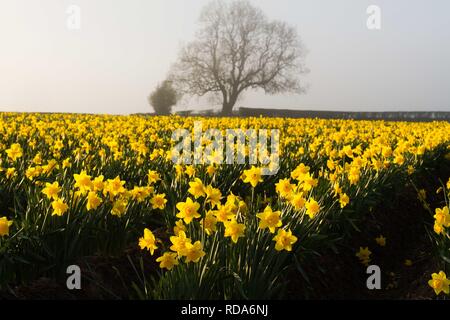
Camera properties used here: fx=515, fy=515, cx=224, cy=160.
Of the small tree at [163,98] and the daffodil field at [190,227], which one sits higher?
the small tree at [163,98]

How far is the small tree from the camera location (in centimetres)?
5472

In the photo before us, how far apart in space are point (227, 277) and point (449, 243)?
7.69 feet

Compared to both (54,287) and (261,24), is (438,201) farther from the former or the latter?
(261,24)

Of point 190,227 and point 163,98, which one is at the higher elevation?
point 163,98

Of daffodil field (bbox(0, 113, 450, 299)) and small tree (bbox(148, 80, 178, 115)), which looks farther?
small tree (bbox(148, 80, 178, 115))

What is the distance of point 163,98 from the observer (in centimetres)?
5494

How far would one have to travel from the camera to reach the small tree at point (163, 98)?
180ft

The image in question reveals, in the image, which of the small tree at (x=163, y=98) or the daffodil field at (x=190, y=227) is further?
the small tree at (x=163, y=98)

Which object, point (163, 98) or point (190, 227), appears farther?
point (163, 98)

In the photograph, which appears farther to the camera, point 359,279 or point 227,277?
point 359,279

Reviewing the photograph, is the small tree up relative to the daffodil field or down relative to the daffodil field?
up

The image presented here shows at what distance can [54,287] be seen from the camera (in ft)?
13.1

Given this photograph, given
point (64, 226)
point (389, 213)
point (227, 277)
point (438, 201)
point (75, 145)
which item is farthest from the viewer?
point (75, 145)
